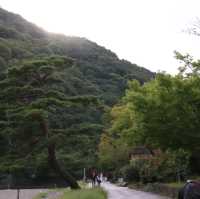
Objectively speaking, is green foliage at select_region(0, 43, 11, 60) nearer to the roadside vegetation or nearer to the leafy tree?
the leafy tree

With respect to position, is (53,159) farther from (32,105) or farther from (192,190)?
(192,190)

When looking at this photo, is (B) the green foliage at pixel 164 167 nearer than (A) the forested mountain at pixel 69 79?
Yes

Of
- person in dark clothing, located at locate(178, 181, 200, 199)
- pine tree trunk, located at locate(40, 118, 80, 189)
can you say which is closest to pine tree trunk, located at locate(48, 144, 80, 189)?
pine tree trunk, located at locate(40, 118, 80, 189)

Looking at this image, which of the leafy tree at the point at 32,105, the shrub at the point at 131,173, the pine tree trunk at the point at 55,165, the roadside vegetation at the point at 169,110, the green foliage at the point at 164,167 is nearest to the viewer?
the roadside vegetation at the point at 169,110

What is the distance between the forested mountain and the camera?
32406 mm

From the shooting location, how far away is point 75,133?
106 ft

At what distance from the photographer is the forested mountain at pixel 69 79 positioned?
32406 mm

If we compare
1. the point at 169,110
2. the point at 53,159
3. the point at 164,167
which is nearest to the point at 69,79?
the point at 53,159

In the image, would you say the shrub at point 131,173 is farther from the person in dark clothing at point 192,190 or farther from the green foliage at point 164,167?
the person in dark clothing at point 192,190

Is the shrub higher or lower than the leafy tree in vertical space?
lower

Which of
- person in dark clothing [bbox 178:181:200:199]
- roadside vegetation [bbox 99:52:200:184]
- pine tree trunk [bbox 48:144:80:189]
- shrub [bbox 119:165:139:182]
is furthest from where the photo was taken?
shrub [bbox 119:165:139:182]

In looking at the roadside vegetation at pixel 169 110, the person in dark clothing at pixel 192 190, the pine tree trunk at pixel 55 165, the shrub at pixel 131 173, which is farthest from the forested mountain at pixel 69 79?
the person in dark clothing at pixel 192 190

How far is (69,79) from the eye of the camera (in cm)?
4934

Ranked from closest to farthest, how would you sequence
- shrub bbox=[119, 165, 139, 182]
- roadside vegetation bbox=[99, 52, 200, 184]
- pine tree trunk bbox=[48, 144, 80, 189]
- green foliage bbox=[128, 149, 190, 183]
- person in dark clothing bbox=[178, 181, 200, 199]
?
person in dark clothing bbox=[178, 181, 200, 199] → roadside vegetation bbox=[99, 52, 200, 184] → green foliage bbox=[128, 149, 190, 183] → pine tree trunk bbox=[48, 144, 80, 189] → shrub bbox=[119, 165, 139, 182]
